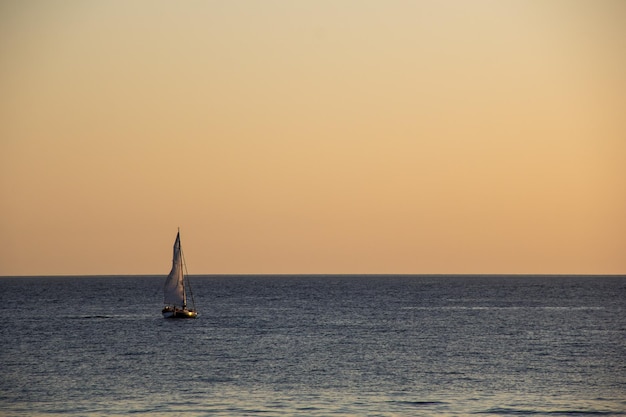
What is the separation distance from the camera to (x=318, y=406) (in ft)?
202

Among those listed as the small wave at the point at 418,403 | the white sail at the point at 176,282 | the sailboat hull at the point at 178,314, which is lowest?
the small wave at the point at 418,403

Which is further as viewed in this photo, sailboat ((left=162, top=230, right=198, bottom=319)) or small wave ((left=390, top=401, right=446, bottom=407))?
sailboat ((left=162, top=230, right=198, bottom=319))

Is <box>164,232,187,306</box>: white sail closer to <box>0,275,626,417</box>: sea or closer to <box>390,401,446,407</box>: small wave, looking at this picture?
<box>0,275,626,417</box>: sea

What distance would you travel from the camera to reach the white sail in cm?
13575

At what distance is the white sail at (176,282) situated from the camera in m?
136

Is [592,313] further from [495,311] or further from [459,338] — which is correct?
[459,338]

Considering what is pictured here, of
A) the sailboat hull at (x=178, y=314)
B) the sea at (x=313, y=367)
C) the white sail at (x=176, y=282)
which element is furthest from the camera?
the sailboat hull at (x=178, y=314)

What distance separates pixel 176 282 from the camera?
138 m

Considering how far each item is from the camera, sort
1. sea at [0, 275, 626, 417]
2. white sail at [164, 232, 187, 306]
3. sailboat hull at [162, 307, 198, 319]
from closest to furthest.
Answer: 1. sea at [0, 275, 626, 417]
2. white sail at [164, 232, 187, 306]
3. sailboat hull at [162, 307, 198, 319]

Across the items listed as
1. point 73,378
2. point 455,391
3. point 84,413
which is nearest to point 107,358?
point 73,378

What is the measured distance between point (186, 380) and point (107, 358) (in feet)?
57.6

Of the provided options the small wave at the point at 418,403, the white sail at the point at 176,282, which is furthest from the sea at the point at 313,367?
the white sail at the point at 176,282

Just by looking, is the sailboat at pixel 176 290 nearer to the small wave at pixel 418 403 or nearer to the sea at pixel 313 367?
the sea at pixel 313 367

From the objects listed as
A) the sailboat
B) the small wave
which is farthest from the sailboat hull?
the small wave
